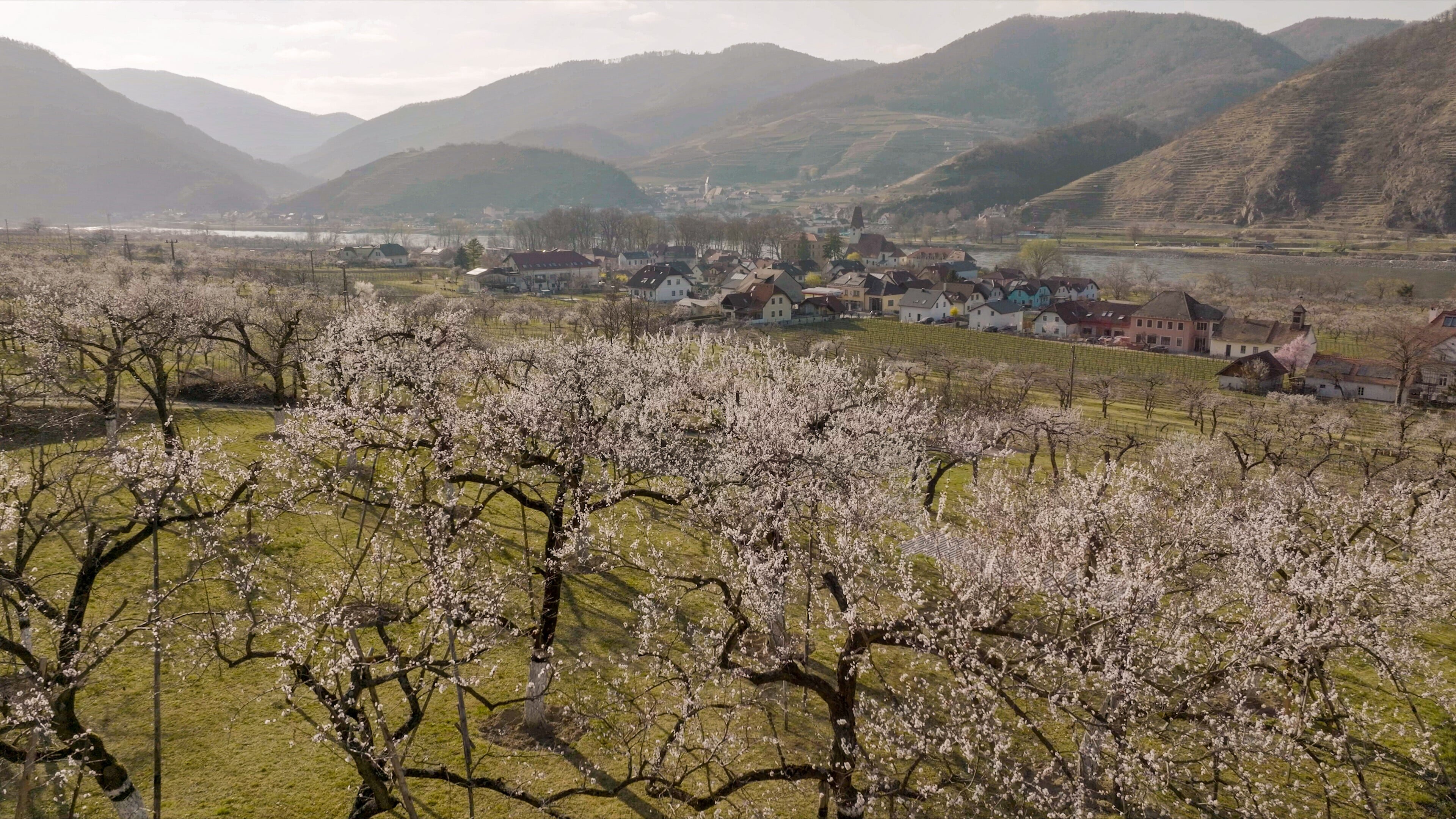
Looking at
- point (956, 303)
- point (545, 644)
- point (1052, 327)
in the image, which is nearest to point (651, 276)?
point (956, 303)

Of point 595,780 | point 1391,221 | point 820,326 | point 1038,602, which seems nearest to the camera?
point 595,780

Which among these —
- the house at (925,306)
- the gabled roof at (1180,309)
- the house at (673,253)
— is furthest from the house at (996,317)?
the house at (673,253)

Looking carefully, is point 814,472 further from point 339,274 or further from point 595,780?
point 339,274

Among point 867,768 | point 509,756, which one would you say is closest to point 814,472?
point 867,768

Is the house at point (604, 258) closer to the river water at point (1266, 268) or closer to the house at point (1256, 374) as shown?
the river water at point (1266, 268)

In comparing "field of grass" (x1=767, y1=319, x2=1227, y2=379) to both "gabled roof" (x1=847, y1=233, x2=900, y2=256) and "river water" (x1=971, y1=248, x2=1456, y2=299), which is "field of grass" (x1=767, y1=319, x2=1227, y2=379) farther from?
"gabled roof" (x1=847, y1=233, x2=900, y2=256)

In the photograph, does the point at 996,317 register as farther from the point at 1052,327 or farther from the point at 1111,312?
the point at 1111,312

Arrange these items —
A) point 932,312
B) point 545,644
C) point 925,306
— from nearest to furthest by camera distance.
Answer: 1. point 545,644
2. point 932,312
3. point 925,306

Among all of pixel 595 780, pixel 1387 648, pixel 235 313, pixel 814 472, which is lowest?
pixel 595 780
